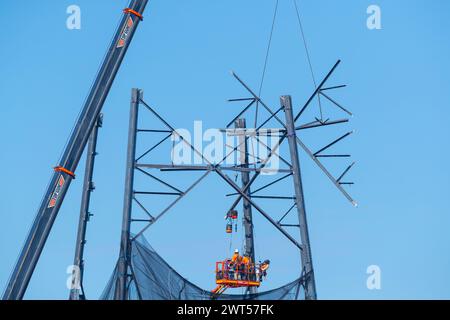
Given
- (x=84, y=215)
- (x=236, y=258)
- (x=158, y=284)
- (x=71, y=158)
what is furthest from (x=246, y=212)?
(x=71, y=158)


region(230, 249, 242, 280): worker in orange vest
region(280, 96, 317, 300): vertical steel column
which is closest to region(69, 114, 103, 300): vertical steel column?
region(230, 249, 242, 280): worker in orange vest

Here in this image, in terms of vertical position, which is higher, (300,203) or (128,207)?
(300,203)

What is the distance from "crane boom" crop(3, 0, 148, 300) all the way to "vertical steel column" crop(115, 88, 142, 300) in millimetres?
1381

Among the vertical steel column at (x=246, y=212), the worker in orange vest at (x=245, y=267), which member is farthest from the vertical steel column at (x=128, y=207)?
the worker in orange vest at (x=245, y=267)

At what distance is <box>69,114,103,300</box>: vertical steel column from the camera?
2962 centimetres

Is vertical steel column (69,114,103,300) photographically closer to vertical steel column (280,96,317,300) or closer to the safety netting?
the safety netting

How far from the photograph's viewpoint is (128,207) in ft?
93.6

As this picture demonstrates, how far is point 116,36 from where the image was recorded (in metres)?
32.5

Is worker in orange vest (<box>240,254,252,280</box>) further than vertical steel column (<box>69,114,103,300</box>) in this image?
Yes

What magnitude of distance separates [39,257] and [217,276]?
8.15 metres

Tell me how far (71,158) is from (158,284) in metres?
6.21

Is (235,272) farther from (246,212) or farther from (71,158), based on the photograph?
(71,158)
